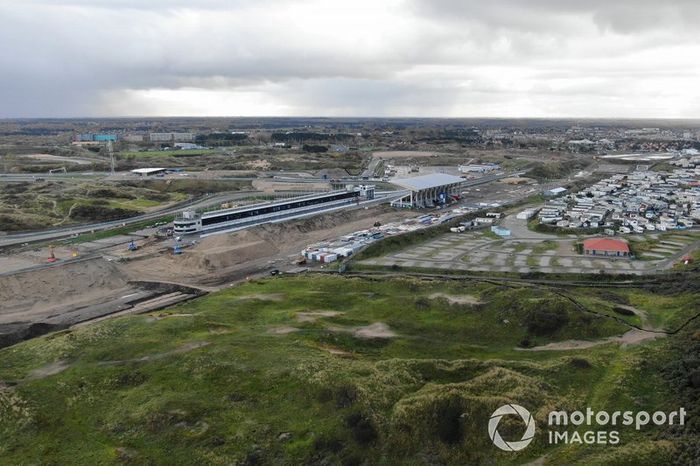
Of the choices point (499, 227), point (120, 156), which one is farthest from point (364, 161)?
point (499, 227)

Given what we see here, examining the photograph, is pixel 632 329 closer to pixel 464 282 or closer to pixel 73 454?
pixel 464 282

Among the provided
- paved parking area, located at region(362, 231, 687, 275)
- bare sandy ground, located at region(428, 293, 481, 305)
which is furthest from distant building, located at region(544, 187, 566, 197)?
bare sandy ground, located at region(428, 293, 481, 305)

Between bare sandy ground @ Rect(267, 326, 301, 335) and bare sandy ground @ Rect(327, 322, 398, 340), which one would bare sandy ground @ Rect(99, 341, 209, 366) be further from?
bare sandy ground @ Rect(327, 322, 398, 340)

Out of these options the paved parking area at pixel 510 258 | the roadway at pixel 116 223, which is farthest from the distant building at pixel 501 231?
the roadway at pixel 116 223

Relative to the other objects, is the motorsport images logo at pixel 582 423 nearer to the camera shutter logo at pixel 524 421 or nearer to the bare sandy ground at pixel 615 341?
the camera shutter logo at pixel 524 421

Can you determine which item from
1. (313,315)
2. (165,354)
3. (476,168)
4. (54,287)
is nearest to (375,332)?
(313,315)
